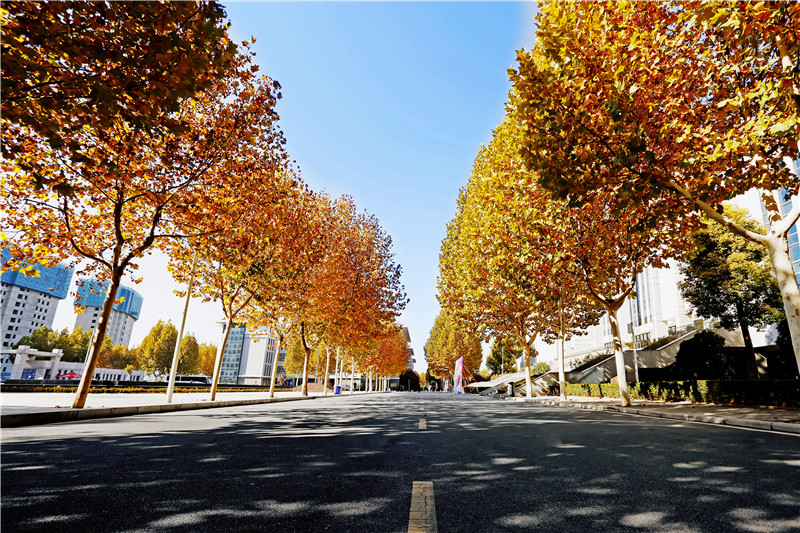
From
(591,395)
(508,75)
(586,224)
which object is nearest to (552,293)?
(586,224)

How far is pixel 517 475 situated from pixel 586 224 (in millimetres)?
13831

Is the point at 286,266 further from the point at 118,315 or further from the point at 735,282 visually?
the point at 118,315

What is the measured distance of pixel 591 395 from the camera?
28891 millimetres

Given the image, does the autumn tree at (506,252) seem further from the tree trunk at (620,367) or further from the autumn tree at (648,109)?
the tree trunk at (620,367)

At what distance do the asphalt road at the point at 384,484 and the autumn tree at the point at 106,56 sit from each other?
478 centimetres

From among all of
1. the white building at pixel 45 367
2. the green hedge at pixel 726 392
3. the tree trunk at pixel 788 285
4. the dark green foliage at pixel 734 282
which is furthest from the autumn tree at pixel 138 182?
the white building at pixel 45 367

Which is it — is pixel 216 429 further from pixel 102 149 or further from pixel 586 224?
pixel 586 224

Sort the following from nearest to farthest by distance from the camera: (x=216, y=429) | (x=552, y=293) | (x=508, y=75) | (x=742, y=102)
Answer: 1. (x=216, y=429)
2. (x=742, y=102)
3. (x=508, y=75)
4. (x=552, y=293)

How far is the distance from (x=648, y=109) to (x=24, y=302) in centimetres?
15701

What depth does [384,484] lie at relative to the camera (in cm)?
328

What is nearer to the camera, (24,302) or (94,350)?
(94,350)

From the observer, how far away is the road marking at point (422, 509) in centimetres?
233

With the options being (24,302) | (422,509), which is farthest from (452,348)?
(24,302)

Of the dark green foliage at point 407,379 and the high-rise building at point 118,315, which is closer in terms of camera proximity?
the dark green foliage at point 407,379
